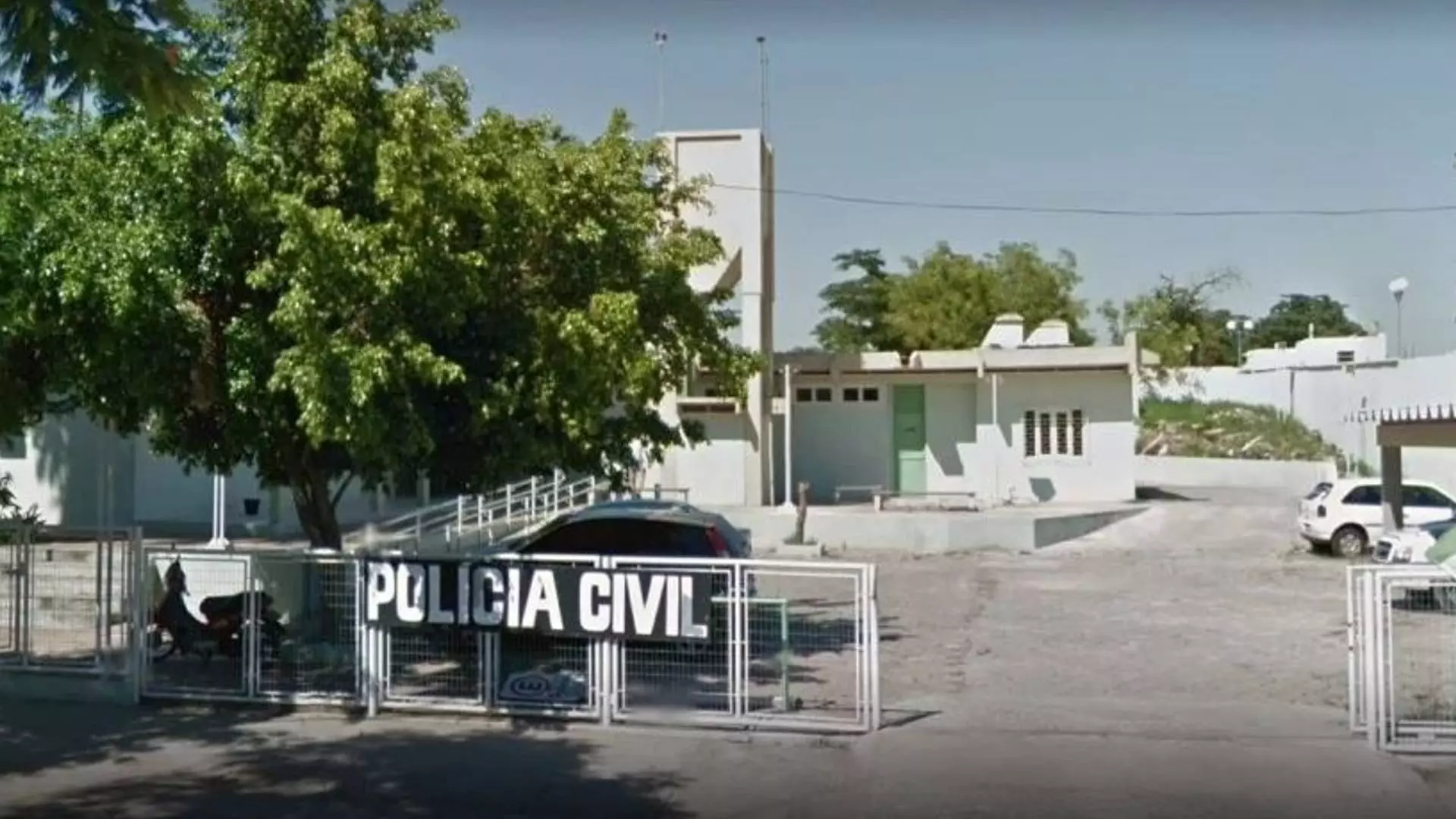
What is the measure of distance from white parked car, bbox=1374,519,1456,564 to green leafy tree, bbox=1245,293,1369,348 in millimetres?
67267

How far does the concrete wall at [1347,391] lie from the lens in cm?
3484

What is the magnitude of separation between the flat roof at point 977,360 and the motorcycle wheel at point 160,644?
2103 cm

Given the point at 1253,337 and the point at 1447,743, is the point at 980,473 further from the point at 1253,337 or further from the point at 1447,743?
the point at 1253,337

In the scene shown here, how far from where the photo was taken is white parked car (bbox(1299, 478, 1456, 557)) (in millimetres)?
23328

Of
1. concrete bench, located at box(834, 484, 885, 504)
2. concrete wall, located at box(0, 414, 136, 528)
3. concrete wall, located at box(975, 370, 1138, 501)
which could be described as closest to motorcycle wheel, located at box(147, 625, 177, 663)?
concrete wall, located at box(0, 414, 136, 528)

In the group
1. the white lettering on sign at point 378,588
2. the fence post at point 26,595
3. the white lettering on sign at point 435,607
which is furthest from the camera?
the fence post at point 26,595

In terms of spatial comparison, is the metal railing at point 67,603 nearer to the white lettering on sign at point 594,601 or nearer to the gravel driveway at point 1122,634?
the white lettering on sign at point 594,601

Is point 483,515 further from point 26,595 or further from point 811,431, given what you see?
point 811,431

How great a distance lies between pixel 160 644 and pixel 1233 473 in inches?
1421

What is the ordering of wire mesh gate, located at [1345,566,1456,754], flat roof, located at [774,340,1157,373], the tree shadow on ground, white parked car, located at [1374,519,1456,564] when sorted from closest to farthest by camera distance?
the tree shadow on ground < wire mesh gate, located at [1345,566,1456,754] < white parked car, located at [1374,519,1456,564] < flat roof, located at [774,340,1157,373]

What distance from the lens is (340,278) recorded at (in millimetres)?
9648

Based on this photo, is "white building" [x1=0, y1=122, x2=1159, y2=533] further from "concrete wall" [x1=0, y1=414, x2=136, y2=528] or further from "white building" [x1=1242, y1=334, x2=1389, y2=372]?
"white building" [x1=1242, y1=334, x2=1389, y2=372]

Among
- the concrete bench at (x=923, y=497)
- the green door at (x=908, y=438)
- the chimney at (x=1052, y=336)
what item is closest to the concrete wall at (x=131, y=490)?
the concrete bench at (x=923, y=497)

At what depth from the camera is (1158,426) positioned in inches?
1842
